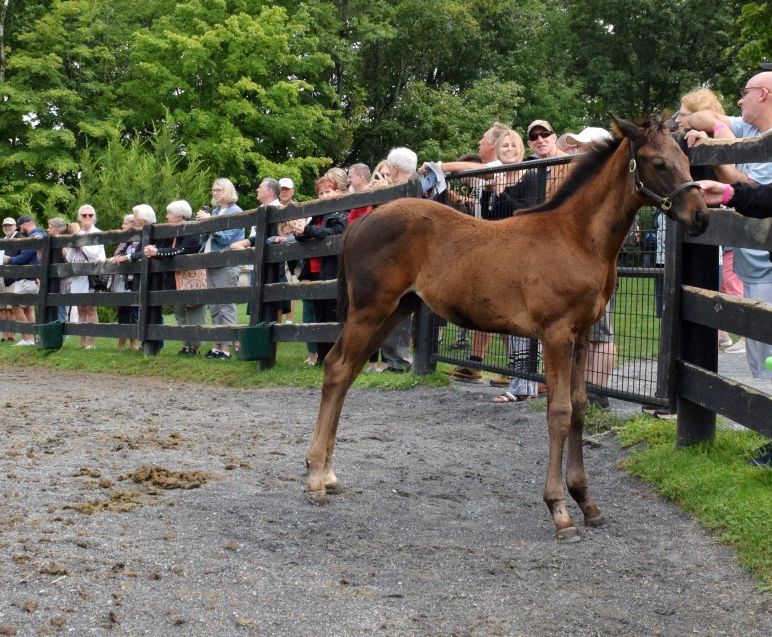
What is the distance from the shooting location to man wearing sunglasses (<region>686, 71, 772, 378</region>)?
5855 mm

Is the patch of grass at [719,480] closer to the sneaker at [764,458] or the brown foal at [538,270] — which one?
the sneaker at [764,458]

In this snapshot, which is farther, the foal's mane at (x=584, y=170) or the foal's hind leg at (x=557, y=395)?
the foal's mane at (x=584, y=170)

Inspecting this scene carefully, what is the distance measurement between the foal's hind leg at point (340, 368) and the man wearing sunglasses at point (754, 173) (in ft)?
7.04

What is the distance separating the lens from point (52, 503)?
201 inches

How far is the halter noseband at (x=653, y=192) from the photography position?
4867 mm

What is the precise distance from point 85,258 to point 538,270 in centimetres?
1072

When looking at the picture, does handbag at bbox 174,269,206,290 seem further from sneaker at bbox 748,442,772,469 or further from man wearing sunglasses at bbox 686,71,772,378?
sneaker at bbox 748,442,772,469

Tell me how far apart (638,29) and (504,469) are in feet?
115

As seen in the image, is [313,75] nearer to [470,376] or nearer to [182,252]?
[182,252]

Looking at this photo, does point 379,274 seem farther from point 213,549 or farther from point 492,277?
point 213,549

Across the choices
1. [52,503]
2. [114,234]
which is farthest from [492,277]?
[114,234]

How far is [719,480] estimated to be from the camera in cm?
539

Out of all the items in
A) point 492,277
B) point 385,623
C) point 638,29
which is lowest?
point 385,623

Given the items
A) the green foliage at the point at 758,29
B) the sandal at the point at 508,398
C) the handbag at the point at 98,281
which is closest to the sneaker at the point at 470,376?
the sandal at the point at 508,398
